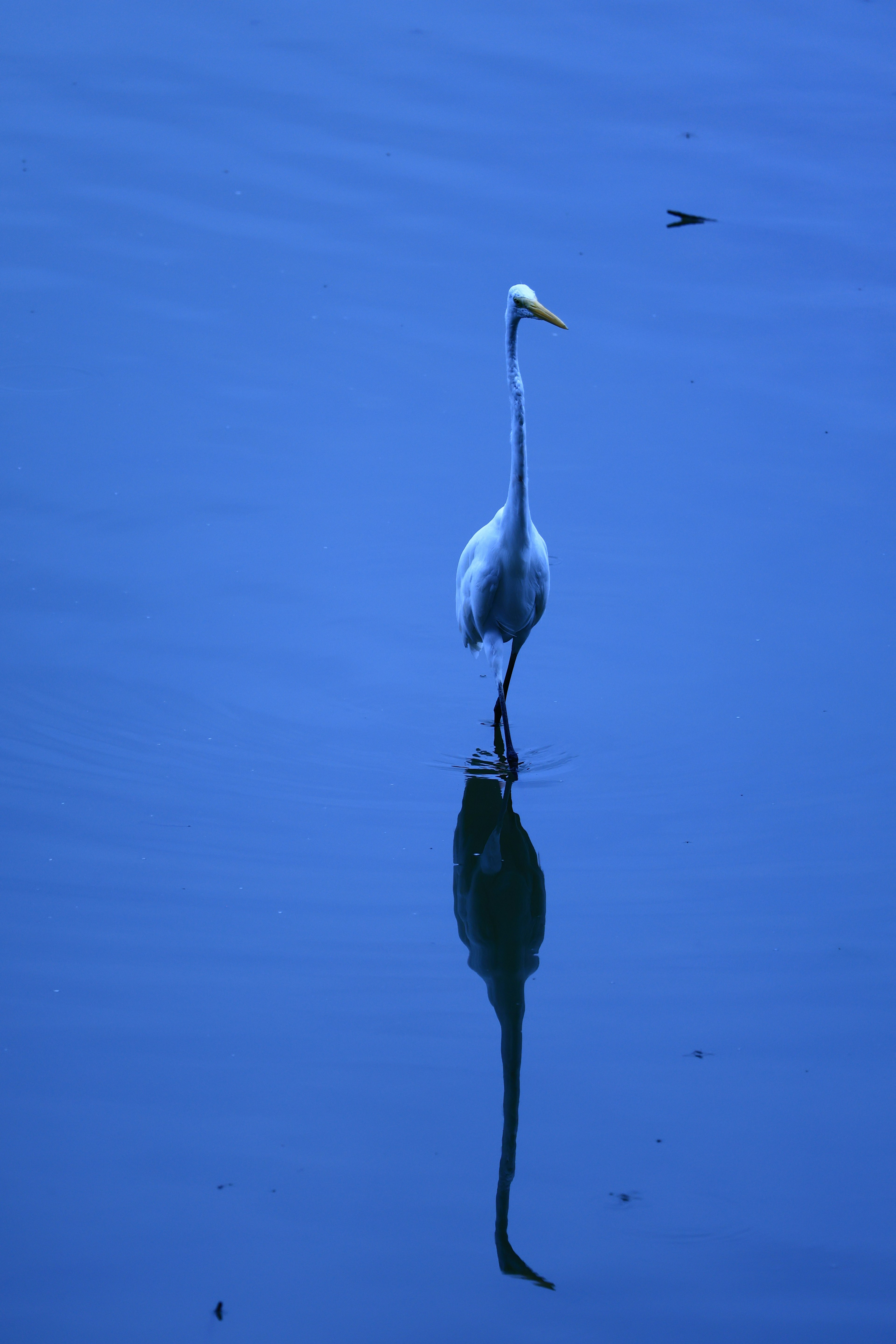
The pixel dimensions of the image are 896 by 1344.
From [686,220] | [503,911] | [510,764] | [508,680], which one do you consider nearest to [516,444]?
[508,680]

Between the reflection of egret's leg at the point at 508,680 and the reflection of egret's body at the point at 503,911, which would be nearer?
the reflection of egret's body at the point at 503,911

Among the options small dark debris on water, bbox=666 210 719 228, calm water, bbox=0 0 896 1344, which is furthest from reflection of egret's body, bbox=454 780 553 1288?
small dark debris on water, bbox=666 210 719 228

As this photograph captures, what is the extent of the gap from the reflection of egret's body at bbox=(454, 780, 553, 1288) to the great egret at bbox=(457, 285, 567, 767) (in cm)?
19

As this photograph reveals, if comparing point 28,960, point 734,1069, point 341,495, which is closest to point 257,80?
point 341,495

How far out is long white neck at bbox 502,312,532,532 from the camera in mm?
2889

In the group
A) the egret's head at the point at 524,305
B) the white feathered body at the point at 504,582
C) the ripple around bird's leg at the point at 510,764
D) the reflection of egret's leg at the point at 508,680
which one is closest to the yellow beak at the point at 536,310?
the egret's head at the point at 524,305

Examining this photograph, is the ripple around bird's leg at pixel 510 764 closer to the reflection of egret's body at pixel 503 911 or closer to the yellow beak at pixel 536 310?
the reflection of egret's body at pixel 503 911

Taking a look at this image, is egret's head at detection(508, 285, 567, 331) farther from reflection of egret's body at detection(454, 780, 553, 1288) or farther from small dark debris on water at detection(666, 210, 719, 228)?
small dark debris on water at detection(666, 210, 719, 228)

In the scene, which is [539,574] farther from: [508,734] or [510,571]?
[508,734]

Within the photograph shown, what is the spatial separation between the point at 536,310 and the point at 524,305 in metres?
0.06

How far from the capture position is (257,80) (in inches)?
237

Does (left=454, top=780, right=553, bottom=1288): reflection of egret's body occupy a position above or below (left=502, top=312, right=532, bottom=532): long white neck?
below

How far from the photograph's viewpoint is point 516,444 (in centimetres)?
291

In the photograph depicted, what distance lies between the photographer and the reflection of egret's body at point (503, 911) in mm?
2094
